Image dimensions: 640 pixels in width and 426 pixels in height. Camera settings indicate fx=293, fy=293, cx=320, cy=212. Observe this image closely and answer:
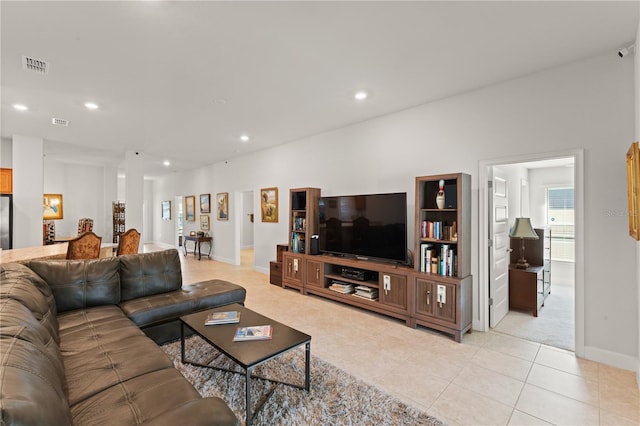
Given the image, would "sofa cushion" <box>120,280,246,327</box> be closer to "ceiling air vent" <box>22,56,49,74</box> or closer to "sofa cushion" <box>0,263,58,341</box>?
"sofa cushion" <box>0,263,58,341</box>

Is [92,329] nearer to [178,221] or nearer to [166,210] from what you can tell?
[178,221]

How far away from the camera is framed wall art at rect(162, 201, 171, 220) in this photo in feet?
35.5

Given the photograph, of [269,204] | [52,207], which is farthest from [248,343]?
[52,207]

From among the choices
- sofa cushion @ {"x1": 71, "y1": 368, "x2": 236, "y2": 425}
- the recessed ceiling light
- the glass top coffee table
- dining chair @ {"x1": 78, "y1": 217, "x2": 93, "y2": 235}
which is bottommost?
the glass top coffee table

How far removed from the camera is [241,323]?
240 centimetres

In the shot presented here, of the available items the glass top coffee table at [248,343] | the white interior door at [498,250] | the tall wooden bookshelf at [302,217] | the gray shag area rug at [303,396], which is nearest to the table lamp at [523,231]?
the white interior door at [498,250]

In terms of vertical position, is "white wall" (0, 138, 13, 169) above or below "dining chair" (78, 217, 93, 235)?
above

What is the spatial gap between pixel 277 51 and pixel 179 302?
2575 millimetres

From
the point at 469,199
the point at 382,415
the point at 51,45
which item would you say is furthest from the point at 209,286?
the point at 469,199

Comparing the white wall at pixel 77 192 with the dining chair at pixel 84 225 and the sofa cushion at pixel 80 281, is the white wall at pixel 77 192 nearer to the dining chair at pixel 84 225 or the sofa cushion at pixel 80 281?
the dining chair at pixel 84 225

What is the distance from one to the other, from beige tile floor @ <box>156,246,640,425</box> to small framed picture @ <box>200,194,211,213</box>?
5788 mm

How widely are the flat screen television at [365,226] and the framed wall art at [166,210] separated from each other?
817 cm

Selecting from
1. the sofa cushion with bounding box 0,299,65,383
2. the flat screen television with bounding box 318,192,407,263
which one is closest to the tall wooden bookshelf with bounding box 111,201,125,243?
the flat screen television with bounding box 318,192,407,263

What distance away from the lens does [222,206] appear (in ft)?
26.1
